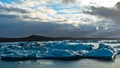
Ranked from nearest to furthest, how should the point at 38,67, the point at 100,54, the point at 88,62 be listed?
the point at 38,67, the point at 88,62, the point at 100,54

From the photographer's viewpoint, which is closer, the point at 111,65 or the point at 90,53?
the point at 111,65

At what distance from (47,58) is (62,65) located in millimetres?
4913

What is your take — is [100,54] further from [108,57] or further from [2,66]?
[2,66]

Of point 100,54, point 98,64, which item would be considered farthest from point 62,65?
point 100,54

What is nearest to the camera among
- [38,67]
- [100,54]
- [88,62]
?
[38,67]

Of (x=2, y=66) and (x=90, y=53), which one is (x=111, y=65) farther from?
(x=2, y=66)

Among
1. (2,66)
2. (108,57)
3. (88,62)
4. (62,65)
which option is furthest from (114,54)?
(2,66)

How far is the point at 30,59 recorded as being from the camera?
135 feet

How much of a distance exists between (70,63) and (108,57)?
15.5 ft

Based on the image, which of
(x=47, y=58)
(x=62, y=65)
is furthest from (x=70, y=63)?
(x=47, y=58)

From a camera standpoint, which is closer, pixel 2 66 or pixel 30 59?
pixel 2 66

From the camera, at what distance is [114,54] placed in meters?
43.2

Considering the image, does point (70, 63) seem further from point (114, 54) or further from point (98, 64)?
point (114, 54)

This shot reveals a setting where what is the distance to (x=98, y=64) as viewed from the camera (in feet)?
124
